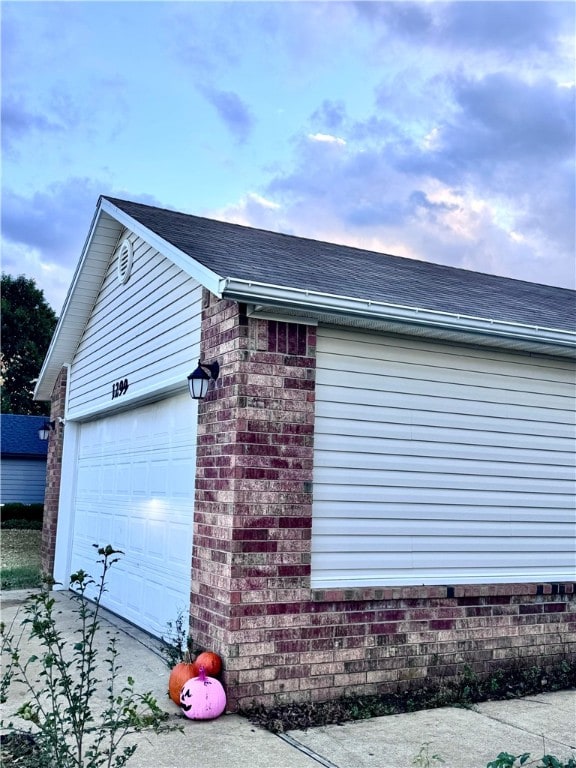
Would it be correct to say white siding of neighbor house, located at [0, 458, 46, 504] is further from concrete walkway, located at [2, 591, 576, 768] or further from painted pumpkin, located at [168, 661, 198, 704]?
painted pumpkin, located at [168, 661, 198, 704]

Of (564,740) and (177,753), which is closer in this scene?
(177,753)

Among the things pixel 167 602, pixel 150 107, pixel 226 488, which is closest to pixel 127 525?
pixel 167 602

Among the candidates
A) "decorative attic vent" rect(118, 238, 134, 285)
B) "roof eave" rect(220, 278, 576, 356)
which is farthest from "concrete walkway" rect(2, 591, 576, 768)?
"decorative attic vent" rect(118, 238, 134, 285)

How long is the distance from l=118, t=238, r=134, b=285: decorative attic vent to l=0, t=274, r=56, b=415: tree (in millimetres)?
24434

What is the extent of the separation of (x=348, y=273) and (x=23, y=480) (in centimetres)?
2009

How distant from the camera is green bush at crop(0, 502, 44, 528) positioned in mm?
20594

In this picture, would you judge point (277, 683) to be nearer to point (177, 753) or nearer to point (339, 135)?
point (177, 753)

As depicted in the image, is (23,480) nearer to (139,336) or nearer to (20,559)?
(20,559)

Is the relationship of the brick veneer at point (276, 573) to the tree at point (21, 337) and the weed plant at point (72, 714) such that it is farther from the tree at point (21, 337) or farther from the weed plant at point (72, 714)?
the tree at point (21, 337)

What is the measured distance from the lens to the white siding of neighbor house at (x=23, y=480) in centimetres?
2345

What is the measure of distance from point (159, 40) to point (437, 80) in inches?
163

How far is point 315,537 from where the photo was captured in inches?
210

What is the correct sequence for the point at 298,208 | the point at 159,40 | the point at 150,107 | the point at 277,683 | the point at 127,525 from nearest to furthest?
1. the point at 277,683
2. the point at 127,525
3. the point at 159,40
4. the point at 150,107
5. the point at 298,208

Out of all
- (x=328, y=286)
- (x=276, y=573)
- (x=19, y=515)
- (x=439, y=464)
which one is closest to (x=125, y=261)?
(x=328, y=286)
